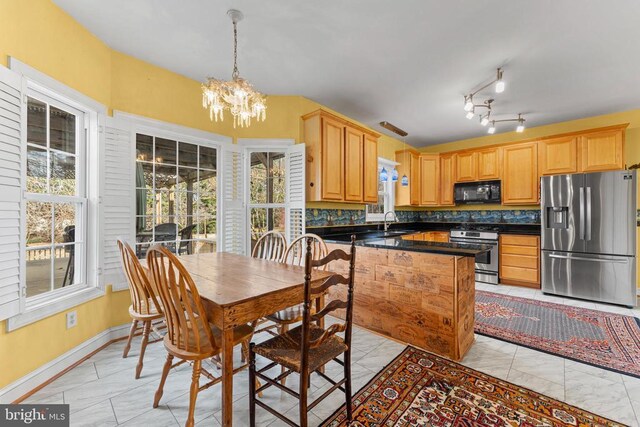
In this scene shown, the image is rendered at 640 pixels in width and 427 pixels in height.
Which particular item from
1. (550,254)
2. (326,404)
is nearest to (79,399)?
(326,404)

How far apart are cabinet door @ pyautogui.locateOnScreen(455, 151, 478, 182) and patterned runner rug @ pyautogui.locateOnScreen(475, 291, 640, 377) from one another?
2.40m

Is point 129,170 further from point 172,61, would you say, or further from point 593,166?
point 593,166

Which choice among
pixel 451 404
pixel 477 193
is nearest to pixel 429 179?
pixel 477 193

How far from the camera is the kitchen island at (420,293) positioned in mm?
2293

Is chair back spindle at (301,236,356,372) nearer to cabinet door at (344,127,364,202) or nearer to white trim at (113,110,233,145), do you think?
cabinet door at (344,127,364,202)

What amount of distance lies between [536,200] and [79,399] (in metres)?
6.02

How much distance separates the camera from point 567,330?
113 inches

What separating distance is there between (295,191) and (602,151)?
4449 millimetres

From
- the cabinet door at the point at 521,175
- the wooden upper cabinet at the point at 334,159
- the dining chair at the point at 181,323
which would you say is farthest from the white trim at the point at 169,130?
the cabinet door at the point at 521,175

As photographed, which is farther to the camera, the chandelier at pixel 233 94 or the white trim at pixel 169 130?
the white trim at pixel 169 130

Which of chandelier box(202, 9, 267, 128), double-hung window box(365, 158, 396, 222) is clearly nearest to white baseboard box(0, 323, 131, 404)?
chandelier box(202, 9, 267, 128)

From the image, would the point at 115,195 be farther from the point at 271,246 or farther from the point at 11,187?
the point at 271,246

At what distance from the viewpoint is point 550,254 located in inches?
161

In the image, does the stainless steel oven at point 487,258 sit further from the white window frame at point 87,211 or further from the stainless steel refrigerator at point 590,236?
the white window frame at point 87,211
